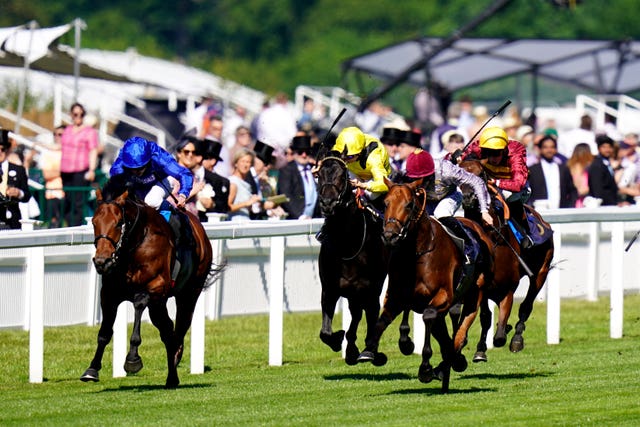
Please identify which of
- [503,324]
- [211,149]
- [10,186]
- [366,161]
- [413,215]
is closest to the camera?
[413,215]

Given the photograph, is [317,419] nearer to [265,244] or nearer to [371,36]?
[265,244]

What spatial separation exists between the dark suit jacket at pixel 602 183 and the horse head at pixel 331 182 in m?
7.75

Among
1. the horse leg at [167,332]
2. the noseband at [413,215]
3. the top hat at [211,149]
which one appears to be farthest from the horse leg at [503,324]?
the top hat at [211,149]

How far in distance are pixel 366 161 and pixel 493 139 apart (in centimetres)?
124

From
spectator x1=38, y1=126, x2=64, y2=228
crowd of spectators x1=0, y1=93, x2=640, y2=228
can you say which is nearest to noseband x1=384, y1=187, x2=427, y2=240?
crowd of spectators x1=0, y1=93, x2=640, y2=228

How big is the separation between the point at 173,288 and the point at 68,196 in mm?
6254

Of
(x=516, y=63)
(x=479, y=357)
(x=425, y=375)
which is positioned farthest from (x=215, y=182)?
(x=516, y=63)

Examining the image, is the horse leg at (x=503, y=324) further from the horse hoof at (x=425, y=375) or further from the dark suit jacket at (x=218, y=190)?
the dark suit jacket at (x=218, y=190)

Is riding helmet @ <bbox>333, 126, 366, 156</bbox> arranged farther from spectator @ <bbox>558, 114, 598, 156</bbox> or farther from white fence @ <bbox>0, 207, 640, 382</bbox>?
spectator @ <bbox>558, 114, 598, 156</bbox>

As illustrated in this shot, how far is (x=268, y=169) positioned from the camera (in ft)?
62.1

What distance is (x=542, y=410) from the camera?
11.6 m

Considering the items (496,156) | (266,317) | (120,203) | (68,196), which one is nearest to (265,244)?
(266,317)

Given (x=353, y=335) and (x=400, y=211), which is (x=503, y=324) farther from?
(x=400, y=211)

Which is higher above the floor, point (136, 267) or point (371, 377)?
point (136, 267)
